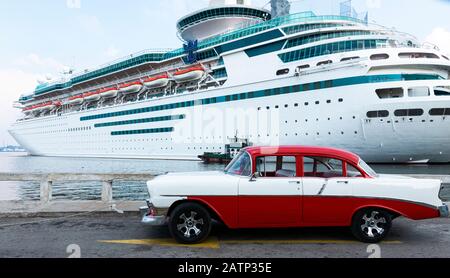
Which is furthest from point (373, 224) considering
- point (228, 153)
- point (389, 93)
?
point (228, 153)

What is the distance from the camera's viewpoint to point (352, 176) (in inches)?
230

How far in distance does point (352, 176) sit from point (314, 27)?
34.7 meters

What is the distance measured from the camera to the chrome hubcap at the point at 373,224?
5.69m

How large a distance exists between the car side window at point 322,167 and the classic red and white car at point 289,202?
0.39ft

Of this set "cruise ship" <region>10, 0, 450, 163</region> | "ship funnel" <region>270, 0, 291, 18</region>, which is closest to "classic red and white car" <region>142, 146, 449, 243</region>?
"cruise ship" <region>10, 0, 450, 163</region>

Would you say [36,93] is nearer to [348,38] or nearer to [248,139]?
[248,139]

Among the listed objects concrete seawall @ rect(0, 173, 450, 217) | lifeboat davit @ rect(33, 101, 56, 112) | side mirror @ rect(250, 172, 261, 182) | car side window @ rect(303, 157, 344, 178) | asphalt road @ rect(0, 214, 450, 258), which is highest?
lifeboat davit @ rect(33, 101, 56, 112)

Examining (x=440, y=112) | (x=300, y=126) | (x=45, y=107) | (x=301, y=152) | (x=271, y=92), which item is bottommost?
(x=301, y=152)

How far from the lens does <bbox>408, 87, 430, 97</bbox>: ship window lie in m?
28.9

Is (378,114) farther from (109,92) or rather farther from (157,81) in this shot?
(109,92)

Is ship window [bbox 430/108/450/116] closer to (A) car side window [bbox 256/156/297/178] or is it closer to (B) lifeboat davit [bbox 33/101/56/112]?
(A) car side window [bbox 256/156/297/178]

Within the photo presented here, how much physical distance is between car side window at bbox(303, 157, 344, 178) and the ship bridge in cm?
4760

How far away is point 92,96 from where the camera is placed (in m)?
63.9

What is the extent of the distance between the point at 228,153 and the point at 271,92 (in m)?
8.45
